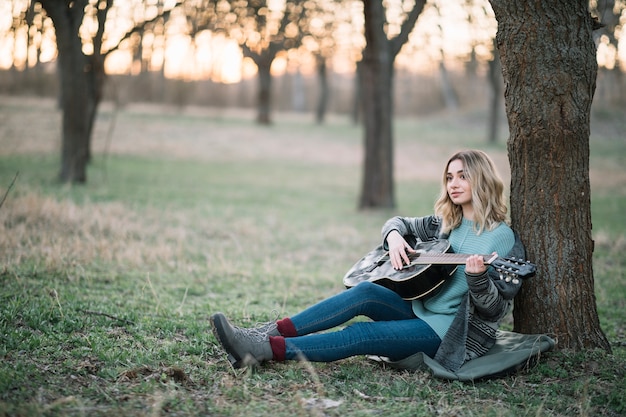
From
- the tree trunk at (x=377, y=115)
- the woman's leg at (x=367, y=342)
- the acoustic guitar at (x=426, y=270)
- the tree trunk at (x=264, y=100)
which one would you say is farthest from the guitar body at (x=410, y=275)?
the tree trunk at (x=264, y=100)

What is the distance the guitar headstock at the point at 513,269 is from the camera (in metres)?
3.51

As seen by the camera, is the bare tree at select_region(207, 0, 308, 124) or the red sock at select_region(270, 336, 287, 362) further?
the bare tree at select_region(207, 0, 308, 124)

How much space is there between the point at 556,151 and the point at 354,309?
71.1 inches

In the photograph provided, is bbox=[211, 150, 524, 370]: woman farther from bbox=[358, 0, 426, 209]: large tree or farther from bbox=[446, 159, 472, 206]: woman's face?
bbox=[358, 0, 426, 209]: large tree

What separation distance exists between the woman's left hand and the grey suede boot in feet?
4.51

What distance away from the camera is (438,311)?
12.9ft

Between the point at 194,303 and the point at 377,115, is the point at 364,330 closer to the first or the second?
the point at 194,303

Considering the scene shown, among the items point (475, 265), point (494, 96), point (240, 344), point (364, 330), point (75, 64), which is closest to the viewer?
point (475, 265)

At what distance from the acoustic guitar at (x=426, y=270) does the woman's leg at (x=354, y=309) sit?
0.11 metres

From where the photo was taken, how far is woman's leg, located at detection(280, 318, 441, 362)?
12.4 ft

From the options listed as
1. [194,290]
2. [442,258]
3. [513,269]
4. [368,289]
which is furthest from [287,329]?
[194,290]

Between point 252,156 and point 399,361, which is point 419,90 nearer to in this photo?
point 252,156

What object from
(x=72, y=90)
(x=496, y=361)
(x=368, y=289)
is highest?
(x=72, y=90)

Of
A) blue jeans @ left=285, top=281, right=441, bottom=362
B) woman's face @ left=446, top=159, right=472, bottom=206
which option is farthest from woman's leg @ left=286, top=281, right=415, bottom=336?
woman's face @ left=446, top=159, right=472, bottom=206
